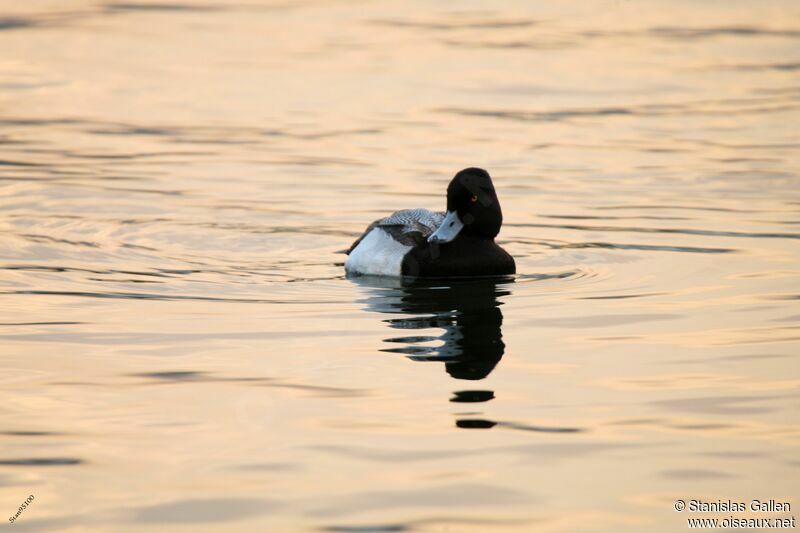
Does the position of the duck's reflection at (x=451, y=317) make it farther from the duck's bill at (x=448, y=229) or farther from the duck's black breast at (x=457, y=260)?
the duck's bill at (x=448, y=229)

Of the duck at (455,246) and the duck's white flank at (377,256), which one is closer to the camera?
the duck at (455,246)

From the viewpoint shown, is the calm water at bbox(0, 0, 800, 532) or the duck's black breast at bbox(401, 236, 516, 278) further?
the duck's black breast at bbox(401, 236, 516, 278)

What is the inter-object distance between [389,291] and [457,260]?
770 mm

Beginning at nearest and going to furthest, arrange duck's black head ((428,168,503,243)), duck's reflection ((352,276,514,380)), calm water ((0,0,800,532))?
calm water ((0,0,800,532)) < duck's reflection ((352,276,514,380)) < duck's black head ((428,168,503,243))

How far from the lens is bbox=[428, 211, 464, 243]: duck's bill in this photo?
1298 centimetres

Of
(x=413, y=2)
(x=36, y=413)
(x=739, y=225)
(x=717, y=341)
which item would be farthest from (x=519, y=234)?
(x=413, y=2)

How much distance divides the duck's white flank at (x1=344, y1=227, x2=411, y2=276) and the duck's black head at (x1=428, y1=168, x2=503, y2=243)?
385 mm

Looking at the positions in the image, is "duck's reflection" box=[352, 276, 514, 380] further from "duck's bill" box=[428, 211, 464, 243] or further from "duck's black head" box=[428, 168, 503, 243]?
"duck's black head" box=[428, 168, 503, 243]

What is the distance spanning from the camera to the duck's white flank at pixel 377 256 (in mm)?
13055

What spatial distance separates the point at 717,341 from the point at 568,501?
147 inches

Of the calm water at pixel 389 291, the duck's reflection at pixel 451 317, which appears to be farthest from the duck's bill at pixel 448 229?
the calm water at pixel 389 291

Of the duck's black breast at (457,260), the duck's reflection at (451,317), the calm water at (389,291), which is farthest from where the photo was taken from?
the duck's black breast at (457,260)

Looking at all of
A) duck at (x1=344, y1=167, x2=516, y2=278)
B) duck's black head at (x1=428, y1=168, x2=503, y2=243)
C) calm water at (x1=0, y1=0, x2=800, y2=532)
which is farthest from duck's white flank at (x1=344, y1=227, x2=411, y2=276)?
duck's black head at (x1=428, y1=168, x2=503, y2=243)

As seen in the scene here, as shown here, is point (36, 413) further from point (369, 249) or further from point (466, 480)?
point (369, 249)
